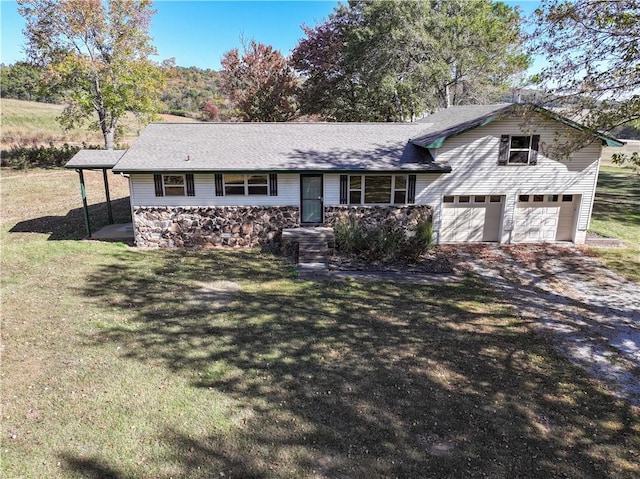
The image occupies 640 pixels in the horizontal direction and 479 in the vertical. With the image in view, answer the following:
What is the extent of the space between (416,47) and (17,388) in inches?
982

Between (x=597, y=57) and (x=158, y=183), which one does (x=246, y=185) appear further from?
(x=597, y=57)

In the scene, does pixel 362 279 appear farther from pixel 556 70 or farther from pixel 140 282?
pixel 556 70

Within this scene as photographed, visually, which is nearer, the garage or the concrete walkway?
the concrete walkway

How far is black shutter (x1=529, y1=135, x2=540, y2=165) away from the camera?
14002 millimetres

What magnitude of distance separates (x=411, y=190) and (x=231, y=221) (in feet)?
20.3

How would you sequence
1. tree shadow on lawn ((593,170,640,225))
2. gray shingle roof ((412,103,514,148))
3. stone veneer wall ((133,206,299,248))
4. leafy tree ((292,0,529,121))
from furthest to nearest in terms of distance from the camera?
leafy tree ((292,0,529,121)) → tree shadow on lawn ((593,170,640,225)) → stone veneer wall ((133,206,299,248)) → gray shingle roof ((412,103,514,148))

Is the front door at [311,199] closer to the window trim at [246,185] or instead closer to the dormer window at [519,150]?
the window trim at [246,185]

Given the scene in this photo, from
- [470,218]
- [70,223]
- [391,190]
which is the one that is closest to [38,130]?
[70,223]

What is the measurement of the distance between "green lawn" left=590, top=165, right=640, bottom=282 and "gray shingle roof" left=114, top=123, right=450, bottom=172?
6.19 m

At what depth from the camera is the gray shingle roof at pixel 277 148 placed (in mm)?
13523

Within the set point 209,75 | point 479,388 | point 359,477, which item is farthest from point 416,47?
point 209,75

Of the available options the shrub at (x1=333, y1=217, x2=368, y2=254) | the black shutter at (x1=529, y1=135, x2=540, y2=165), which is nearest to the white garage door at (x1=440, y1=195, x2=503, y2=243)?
the black shutter at (x1=529, y1=135, x2=540, y2=165)

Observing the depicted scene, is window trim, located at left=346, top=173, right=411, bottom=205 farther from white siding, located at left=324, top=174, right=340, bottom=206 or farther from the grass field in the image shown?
the grass field

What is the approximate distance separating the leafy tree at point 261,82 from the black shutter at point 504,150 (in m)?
19.2
